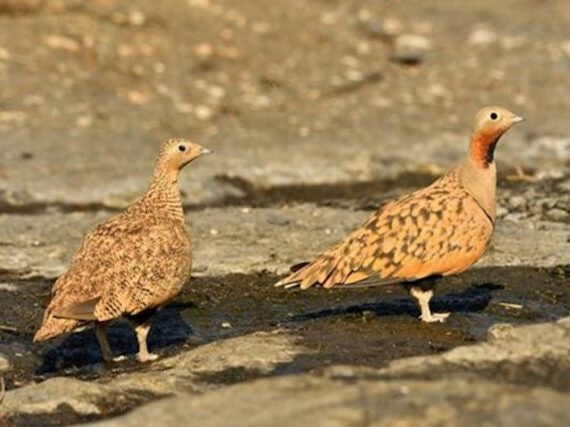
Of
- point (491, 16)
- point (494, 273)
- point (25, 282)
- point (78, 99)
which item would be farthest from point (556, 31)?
point (25, 282)

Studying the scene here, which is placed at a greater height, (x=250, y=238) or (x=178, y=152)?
(x=178, y=152)

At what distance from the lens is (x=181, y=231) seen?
9.01 meters

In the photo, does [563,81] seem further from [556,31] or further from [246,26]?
[246,26]

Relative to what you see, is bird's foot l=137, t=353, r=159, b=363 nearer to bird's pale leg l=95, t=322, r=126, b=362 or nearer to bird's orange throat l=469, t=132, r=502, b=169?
bird's pale leg l=95, t=322, r=126, b=362

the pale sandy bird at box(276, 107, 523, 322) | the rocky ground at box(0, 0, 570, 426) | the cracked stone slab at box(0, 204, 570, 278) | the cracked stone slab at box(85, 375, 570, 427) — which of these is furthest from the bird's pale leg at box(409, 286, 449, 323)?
the cracked stone slab at box(85, 375, 570, 427)

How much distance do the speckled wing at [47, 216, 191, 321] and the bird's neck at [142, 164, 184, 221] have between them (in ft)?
1.04

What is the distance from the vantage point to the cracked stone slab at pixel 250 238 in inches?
429

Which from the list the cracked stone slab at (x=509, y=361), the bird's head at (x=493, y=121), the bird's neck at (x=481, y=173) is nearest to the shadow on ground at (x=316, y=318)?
the cracked stone slab at (x=509, y=361)

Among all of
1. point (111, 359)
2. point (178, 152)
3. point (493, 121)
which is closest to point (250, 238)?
point (178, 152)

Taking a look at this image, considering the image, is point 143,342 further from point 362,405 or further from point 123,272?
point 362,405

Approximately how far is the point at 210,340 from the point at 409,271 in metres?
1.33

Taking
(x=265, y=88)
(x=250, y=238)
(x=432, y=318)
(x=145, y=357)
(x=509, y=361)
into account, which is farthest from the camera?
(x=265, y=88)

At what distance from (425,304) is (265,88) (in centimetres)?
847

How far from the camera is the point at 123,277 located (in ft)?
27.7
